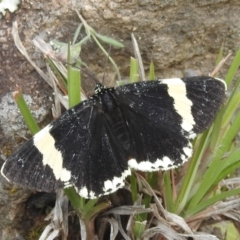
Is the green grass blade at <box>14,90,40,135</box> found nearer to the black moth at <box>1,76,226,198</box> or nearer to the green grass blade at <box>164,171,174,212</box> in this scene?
the black moth at <box>1,76,226,198</box>

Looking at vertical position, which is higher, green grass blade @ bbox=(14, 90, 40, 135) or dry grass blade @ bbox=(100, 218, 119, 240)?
green grass blade @ bbox=(14, 90, 40, 135)

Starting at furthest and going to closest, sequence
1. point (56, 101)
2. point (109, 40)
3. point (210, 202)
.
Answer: point (109, 40)
point (56, 101)
point (210, 202)

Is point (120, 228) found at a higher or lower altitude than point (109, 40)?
lower

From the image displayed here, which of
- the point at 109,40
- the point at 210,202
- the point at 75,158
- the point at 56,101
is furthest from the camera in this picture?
the point at 109,40

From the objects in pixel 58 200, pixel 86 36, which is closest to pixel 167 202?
pixel 58 200

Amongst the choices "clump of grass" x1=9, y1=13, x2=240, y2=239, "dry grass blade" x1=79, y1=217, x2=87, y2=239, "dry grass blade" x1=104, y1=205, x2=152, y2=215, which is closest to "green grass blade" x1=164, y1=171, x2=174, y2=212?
"clump of grass" x1=9, y1=13, x2=240, y2=239

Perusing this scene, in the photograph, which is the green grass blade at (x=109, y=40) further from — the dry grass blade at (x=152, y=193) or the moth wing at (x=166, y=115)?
the dry grass blade at (x=152, y=193)

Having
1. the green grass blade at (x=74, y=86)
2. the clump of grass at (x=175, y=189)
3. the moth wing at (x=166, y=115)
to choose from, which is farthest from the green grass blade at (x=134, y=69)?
the green grass blade at (x=74, y=86)

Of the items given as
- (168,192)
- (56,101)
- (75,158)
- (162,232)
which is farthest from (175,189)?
(56,101)

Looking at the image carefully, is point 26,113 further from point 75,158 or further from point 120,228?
→ point 120,228
